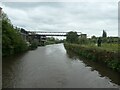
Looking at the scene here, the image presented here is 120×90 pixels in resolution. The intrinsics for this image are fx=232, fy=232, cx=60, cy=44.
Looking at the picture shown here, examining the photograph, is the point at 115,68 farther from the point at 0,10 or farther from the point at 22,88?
the point at 0,10

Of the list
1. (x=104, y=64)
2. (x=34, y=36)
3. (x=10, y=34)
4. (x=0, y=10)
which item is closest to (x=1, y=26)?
(x=10, y=34)

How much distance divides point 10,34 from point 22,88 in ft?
118

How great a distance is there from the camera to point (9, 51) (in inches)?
1950

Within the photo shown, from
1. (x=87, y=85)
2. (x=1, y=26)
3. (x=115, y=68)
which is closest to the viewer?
(x=87, y=85)

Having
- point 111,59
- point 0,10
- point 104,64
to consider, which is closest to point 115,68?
point 111,59

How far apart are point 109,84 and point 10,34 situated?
3602 cm

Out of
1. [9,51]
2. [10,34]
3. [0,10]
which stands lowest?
[9,51]

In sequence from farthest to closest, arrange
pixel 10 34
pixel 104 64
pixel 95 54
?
pixel 10 34
pixel 95 54
pixel 104 64

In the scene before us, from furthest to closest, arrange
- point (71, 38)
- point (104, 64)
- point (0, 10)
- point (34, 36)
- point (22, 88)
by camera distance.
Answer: point (34, 36), point (71, 38), point (0, 10), point (104, 64), point (22, 88)

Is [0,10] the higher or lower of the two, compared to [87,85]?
higher

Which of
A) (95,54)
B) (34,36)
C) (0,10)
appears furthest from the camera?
(34,36)

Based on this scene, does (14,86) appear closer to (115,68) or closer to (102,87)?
(102,87)

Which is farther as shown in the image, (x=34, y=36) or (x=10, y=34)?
(x=34, y=36)

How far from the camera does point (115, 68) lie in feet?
66.9
